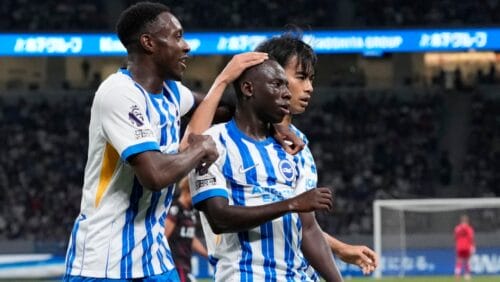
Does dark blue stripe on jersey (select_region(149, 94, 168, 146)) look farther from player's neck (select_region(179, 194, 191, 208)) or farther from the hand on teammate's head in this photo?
player's neck (select_region(179, 194, 191, 208))

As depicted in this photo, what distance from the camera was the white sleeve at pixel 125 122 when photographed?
4422mm

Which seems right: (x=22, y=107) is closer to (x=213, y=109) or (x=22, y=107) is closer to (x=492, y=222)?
(x=492, y=222)

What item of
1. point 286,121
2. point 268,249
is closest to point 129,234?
point 268,249

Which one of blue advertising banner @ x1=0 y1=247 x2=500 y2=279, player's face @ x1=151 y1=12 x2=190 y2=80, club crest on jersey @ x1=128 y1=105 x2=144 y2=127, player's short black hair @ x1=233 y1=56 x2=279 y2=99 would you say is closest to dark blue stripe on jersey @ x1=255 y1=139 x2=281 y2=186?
player's short black hair @ x1=233 y1=56 x2=279 y2=99

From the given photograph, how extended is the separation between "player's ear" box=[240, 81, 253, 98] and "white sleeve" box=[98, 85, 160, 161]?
54 cm

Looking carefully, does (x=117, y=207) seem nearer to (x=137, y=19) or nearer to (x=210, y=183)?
(x=210, y=183)

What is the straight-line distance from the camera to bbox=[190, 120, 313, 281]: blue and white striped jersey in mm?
4715

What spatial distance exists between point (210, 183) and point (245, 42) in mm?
22845

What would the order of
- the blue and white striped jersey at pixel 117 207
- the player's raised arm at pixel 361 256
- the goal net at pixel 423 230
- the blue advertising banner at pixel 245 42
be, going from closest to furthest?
1. the blue and white striped jersey at pixel 117 207
2. the player's raised arm at pixel 361 256
3. the goal net at pixel 423 230
4. the blue advertising banner at pixel 245 42

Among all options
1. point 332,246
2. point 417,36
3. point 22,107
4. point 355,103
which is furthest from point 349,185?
point 332,246

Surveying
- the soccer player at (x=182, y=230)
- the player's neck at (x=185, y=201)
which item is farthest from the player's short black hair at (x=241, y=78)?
the player's neck at (x=185, y=201)

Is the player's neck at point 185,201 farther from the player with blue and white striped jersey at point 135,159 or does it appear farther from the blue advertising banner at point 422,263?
the blue advertising banner at point 422,263

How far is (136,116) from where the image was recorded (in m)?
4.48

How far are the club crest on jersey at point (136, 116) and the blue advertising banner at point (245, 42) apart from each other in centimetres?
2287
